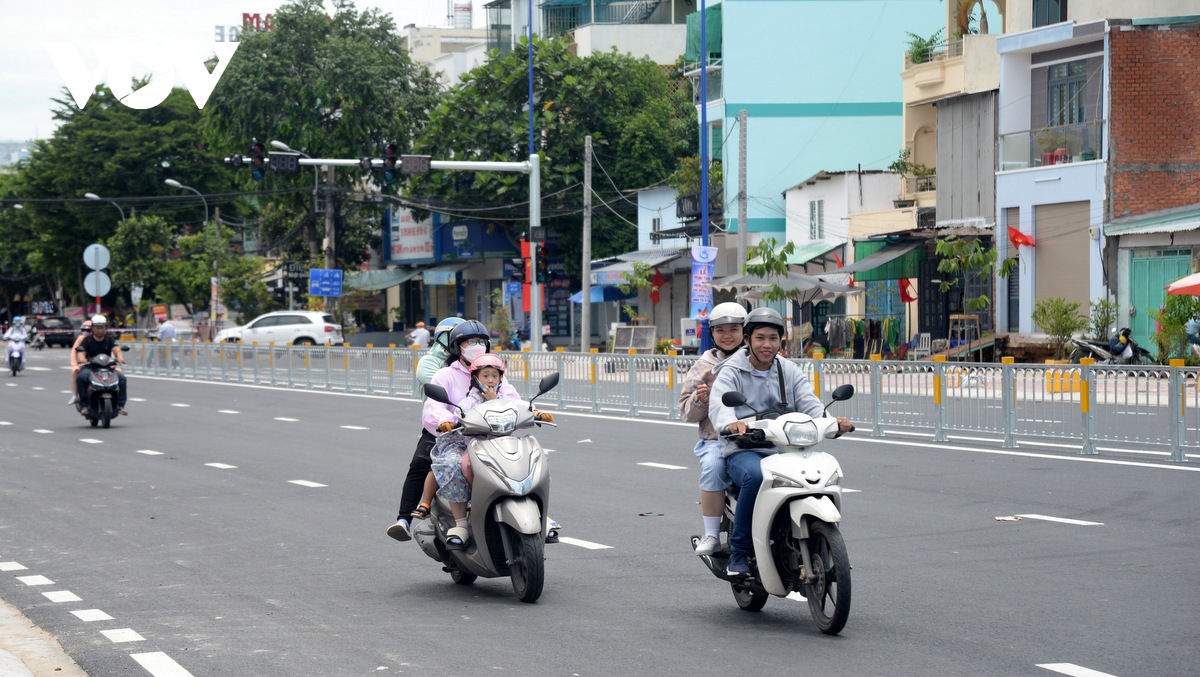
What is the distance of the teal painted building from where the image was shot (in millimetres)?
45969

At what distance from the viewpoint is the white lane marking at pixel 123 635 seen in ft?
23.0

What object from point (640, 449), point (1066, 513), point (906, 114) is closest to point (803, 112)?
point (906, 114)

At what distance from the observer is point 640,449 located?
17.4 meters

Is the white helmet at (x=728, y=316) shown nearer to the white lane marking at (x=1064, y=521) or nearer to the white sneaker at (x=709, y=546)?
the white sneaker at (x=709, y=546)

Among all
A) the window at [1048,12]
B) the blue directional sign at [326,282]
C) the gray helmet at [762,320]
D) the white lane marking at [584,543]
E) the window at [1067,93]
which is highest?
the window at [1048,12]

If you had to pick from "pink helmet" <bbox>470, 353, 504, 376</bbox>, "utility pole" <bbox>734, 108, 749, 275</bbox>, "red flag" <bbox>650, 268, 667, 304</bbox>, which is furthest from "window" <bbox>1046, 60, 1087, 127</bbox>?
"pink helmet" <bbox>470, 353, 504, 376</bbox>

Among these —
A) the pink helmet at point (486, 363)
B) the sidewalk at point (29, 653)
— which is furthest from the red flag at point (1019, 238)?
the sidewalk at point (29, 653)

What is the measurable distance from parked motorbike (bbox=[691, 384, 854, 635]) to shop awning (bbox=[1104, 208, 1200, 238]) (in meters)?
23.6

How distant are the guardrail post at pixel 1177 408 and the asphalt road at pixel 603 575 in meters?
0.28

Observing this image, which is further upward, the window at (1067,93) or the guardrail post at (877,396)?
the window at (1067,93)

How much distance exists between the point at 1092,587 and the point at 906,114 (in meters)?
33.9

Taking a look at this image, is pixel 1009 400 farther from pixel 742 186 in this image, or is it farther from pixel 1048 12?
pixel 1048 12

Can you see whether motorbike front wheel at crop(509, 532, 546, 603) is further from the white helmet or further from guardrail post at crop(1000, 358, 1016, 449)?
guardrail post at crop(1000, 358, 1016, 449)

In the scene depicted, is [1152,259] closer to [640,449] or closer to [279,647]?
[640,449]
